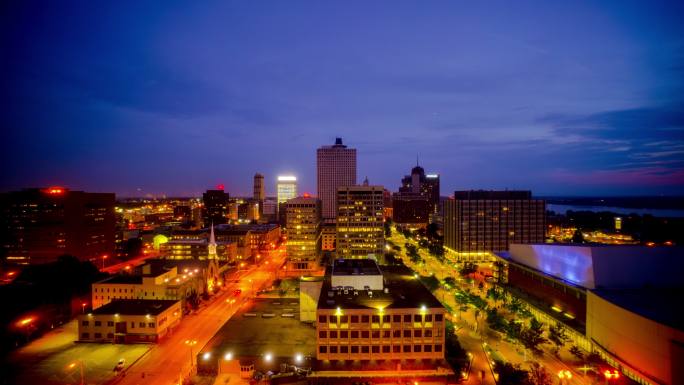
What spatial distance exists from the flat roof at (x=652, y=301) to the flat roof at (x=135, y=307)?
7118 cm

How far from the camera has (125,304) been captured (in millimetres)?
67562

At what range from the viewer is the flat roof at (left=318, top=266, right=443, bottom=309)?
53094mm

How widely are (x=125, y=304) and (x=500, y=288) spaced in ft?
260

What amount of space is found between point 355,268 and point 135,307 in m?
39.6

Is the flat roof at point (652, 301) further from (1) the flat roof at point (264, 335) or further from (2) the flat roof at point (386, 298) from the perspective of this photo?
(1) the flat roof at point (264, 335)

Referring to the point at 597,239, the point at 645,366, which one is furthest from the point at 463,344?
the point at 597,239

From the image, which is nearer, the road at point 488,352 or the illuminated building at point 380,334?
the road at point 488,352

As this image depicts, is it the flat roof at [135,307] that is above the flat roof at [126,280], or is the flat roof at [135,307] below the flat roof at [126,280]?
below

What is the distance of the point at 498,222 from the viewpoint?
129750 millimetres

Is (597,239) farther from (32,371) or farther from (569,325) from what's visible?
(32,371)

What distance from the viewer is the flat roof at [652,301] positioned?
4488cm

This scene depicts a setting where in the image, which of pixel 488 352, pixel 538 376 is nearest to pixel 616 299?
pixel 538 376

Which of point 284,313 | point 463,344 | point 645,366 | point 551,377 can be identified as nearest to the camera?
point 645,366

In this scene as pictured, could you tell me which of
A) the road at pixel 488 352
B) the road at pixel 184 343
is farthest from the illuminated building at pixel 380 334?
the road at pixel 184 343
